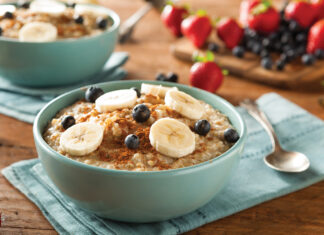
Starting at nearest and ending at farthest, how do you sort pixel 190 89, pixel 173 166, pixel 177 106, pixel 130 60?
pixel 173 166 → pixel 177 106 → pixel 190 89 → pixel 130 60

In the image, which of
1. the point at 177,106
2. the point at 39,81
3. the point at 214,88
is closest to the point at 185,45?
the point at 214,88

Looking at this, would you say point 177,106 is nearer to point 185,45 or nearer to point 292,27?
point 185,45

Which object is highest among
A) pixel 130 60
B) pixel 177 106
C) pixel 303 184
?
pixel 177 106

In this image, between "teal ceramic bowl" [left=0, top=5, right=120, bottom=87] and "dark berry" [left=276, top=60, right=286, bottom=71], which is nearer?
"teal ceramic bowl" [left=0, top=5, right=120, bottom=87]

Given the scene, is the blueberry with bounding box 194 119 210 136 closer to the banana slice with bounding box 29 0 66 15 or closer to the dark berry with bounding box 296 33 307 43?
the banana slice with bounding box 29 0 66 15

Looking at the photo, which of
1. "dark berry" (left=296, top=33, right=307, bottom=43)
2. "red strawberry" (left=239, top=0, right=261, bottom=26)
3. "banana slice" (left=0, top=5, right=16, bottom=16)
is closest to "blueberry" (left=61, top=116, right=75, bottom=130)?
"banana slice" (left=0, top=5, right=16, bottom=16)

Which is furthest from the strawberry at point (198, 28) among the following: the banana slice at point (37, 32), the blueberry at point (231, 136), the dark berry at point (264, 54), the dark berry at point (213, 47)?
the blueberry at point (231, 136)

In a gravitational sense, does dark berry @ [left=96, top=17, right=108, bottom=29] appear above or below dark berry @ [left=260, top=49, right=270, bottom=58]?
above
